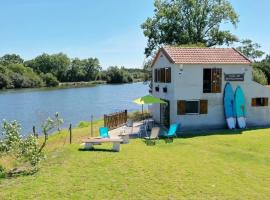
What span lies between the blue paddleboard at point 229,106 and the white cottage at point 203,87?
0.30m

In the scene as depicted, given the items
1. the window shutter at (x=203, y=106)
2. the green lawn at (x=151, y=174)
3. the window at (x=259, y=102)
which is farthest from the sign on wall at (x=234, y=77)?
the green lawn at (x=151, y=174)

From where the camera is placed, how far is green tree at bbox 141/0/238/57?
4484 cm

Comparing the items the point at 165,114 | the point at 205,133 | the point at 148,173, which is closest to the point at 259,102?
the point at 205,133

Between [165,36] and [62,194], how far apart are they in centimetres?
3594

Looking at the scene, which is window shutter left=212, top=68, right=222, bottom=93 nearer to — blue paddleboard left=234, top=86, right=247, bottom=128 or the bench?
blue paddleboard left=234, top=86, right=247, bottom=128

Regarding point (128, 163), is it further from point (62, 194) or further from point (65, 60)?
point (65, 60)

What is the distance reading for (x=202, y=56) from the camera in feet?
80.8

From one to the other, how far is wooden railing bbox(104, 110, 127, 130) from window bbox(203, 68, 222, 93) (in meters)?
6.49

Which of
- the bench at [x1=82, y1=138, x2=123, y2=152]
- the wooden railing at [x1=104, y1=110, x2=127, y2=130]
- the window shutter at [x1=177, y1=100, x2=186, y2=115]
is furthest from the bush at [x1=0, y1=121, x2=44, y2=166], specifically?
the window shutter at [x1=177, y1=100, x2=186, y2=115]

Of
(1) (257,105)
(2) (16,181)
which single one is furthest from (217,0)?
(2) (16,181)

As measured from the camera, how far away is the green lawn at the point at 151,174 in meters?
11.2

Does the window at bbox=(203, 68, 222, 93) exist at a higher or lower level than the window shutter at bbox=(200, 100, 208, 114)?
higher

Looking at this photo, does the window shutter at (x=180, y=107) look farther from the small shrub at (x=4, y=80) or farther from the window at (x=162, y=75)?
the small shrub at (x=4, y=80)

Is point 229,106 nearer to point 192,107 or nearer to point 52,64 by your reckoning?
point 192,107
